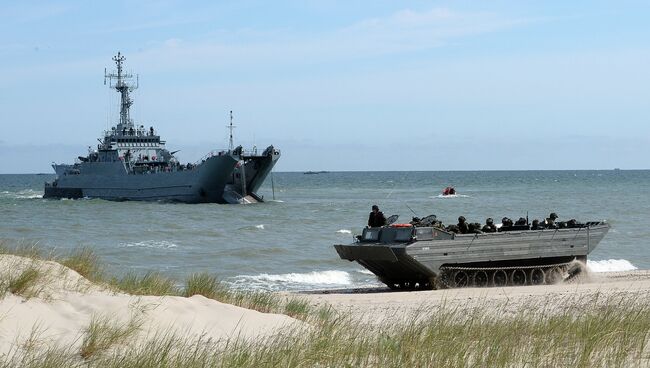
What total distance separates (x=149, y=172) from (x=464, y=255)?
51.0m

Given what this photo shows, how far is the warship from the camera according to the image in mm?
19250

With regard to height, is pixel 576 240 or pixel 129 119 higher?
pixel 129 119

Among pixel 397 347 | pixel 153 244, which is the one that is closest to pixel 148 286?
pixel 397 347

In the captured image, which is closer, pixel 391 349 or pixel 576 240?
pixel 391 349

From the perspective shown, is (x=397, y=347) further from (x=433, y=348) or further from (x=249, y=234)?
(x=249, y=234)

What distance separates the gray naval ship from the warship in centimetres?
4325

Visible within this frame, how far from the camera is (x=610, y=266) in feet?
89.6

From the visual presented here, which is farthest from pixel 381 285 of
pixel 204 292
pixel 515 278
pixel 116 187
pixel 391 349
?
pixel 116 187

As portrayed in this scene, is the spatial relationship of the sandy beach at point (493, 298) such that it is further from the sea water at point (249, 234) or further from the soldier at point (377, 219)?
the sea water at point (249, 234)

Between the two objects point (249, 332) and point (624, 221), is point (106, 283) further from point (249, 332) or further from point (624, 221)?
point (624, 221)

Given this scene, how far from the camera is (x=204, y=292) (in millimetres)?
12227

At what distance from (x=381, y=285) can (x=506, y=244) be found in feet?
10.6

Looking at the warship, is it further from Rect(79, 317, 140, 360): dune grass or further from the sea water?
Rect(79, 317, 140, 360): dune grass

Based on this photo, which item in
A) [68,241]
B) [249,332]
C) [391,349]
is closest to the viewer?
[391,349]
